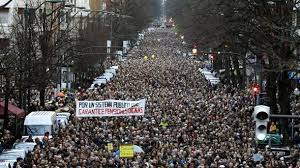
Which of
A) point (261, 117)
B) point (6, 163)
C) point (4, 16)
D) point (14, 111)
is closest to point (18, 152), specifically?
point (6, 163)

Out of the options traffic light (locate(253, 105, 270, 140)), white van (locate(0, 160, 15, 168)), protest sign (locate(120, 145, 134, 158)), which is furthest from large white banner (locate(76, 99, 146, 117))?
traffic light (locate(253, 105, 270, 140))

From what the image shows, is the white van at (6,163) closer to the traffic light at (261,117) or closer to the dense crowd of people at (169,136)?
the dense crowd of people at (169,136)

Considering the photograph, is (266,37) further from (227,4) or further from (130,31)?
(130,31)

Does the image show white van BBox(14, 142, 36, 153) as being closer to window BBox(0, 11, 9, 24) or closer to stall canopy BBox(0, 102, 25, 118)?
stall canopy BBox(0, 102, 25, 118)

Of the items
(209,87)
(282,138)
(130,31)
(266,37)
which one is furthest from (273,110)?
(130,31)

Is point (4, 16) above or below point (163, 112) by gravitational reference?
above

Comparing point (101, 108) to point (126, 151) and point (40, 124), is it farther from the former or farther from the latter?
point (126, 151)
